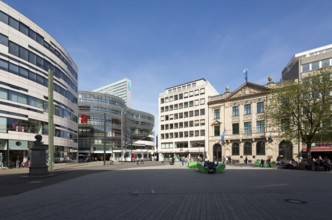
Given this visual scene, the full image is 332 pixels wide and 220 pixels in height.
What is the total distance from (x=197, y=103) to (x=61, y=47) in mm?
39960

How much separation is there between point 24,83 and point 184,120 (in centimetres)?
4793

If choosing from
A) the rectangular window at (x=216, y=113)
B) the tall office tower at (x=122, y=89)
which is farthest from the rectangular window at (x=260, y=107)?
the tall office tower at (x=122, y=89)

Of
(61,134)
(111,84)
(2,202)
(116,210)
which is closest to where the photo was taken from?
(116,210)

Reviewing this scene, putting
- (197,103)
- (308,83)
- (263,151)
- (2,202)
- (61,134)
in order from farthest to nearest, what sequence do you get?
(197,103)
(263,151)
(61,134)
(308,83)
(2,202)

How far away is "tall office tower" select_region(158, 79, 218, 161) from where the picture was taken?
2790 inches

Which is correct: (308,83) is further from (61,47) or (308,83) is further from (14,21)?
(61,47)

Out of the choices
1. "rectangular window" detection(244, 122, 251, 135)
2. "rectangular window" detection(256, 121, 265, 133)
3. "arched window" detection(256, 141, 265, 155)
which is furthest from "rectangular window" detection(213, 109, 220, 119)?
"arched window" detection(256, 141, 265, 155)

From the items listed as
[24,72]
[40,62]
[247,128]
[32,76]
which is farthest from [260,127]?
[24,72]

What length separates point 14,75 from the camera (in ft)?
119

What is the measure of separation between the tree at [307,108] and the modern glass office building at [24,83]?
37.2 meters

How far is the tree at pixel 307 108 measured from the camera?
31016mm

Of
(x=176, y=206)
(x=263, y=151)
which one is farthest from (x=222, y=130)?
(x=176, y=206)

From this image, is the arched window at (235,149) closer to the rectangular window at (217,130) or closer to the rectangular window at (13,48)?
the rectangular window at (217,130)

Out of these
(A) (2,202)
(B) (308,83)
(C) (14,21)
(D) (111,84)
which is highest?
(D) (111,84)
